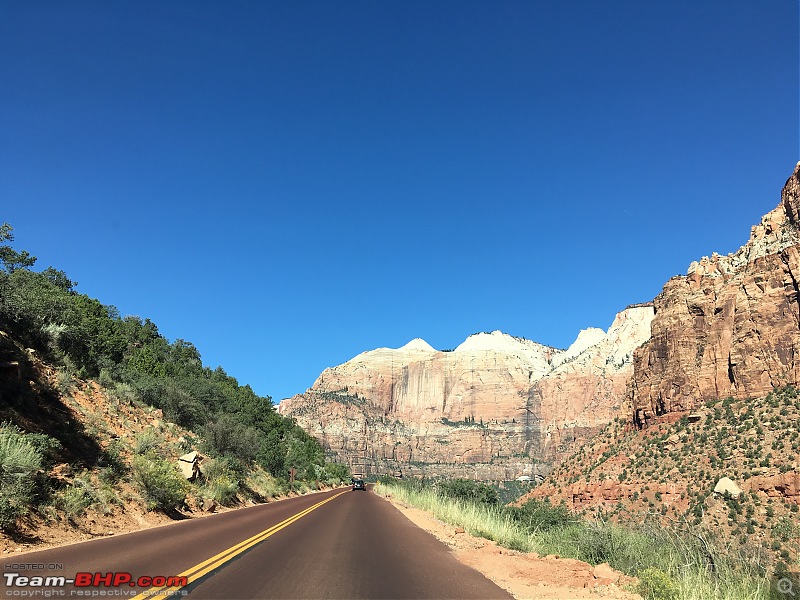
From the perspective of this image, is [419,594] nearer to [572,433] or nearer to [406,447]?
[572,433]

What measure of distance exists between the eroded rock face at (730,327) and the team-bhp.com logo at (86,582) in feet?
211

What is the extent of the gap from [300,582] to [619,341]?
186610 millimetres

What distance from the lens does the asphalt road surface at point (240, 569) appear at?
6.95 metres

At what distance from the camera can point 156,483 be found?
57.4 feet

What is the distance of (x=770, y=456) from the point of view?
4359 centimetres

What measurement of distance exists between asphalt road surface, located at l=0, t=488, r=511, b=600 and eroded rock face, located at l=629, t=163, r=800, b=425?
59.6 meters

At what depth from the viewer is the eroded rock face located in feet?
190

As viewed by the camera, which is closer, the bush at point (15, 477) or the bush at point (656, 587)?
the bush at point (656, 587)

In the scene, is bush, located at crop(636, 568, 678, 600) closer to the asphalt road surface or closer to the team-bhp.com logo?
the asphalt road surface

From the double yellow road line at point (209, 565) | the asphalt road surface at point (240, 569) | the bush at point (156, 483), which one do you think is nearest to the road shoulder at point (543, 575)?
the asphalt road surface at point (240, 569)

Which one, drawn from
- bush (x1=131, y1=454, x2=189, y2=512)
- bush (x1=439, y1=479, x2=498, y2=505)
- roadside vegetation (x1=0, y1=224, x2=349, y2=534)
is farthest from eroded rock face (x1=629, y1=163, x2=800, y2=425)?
bush (x1=131, y1=454, x2=189, y2=512)

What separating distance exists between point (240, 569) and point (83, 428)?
42.6ft

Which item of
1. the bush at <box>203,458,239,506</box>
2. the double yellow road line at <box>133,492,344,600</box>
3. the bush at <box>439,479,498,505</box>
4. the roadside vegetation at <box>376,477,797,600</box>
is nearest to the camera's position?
the double yellow road line at <box>133,492,344,600</box>

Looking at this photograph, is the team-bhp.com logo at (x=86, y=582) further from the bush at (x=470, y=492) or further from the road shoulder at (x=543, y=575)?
the bush at (x=470, y=492)
